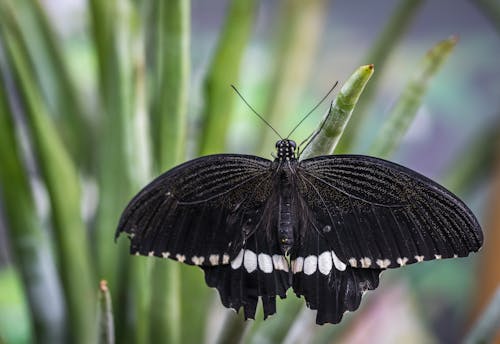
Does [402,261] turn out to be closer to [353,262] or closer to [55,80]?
[353,262]

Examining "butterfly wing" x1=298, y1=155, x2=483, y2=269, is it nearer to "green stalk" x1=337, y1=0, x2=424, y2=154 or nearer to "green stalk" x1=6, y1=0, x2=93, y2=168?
"green stalk" x1=337, y1=0, x2=424, y2=154

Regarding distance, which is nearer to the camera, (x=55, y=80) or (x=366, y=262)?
(x=366, y=262)

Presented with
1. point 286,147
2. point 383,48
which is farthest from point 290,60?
point 286,147

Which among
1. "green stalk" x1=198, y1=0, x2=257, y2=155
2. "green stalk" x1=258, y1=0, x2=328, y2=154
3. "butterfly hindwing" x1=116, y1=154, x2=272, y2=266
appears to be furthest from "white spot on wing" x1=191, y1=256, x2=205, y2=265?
"green stalk" x1=258, y1=0, x2=328, y2=154

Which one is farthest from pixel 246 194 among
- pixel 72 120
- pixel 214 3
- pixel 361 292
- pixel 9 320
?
pixel 214 3

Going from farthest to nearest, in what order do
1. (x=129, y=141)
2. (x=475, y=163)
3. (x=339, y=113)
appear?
(x=475, y=163) → (x=129, y=141) → (x=339, y=113)

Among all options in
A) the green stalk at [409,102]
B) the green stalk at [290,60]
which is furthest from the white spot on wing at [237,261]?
the green stalk at [290,60]

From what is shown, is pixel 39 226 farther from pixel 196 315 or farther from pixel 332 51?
pixel 332 51
